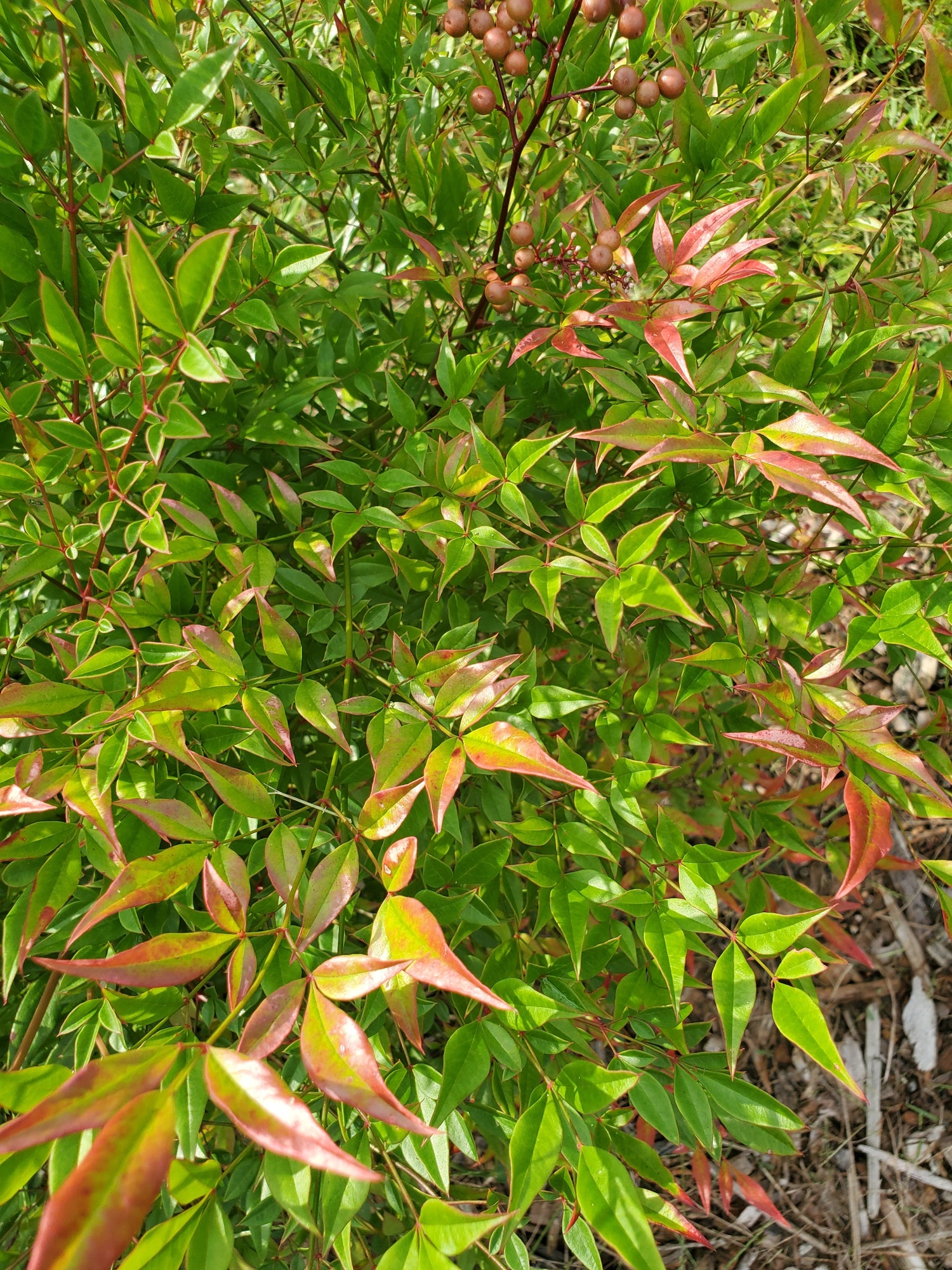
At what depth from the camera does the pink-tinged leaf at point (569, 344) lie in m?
0.75

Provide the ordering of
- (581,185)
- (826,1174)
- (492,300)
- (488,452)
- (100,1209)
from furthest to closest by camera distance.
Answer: (826,1174), (581,185), (492,300), (488,452), (100,1209)

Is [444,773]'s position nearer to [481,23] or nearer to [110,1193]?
[110,1193]

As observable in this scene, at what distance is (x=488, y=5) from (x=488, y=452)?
0.41 m

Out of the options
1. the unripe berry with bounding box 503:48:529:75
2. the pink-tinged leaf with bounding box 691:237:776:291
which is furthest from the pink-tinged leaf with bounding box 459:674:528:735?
the unripe berry with bounding box 503:48:529:75

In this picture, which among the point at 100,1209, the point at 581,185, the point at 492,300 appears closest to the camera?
the point at 100,1209

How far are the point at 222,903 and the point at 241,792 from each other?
12cm

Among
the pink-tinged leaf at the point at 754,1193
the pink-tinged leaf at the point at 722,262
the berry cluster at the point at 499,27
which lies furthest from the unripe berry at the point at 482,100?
the pink-tinged leaf at the point at 754,1193

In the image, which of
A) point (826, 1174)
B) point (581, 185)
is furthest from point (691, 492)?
point (826, 1174)

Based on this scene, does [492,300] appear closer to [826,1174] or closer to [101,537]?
[101,537]

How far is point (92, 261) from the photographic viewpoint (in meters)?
0.94

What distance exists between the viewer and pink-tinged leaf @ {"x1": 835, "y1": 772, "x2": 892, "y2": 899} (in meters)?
0.67

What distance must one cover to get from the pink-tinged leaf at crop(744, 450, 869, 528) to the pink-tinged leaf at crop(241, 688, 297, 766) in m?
0.40

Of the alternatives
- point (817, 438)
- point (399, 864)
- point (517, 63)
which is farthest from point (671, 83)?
point (399, 864)

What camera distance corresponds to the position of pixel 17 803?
0.62 meters
